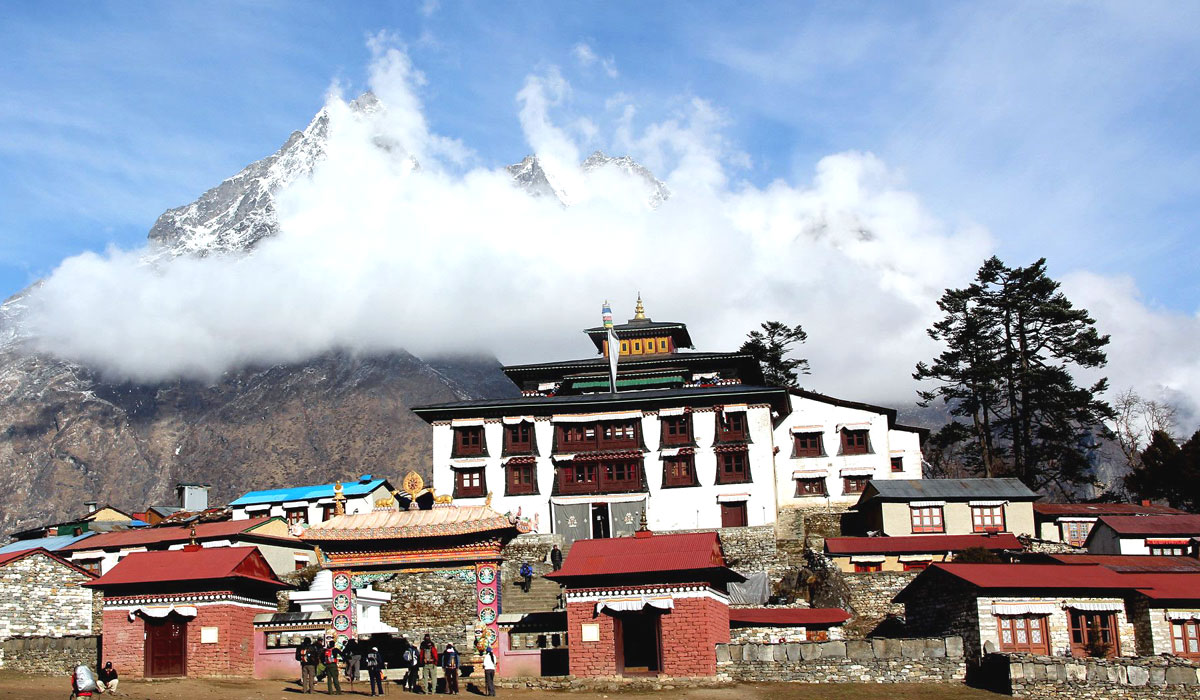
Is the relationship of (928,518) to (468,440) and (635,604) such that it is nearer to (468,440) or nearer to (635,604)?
(468,440)

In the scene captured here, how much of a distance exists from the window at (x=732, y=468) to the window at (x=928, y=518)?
8054mm

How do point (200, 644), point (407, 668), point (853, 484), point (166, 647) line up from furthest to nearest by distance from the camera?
point (853, 484), point (166, 647), point (200, 644), point (407, 668)

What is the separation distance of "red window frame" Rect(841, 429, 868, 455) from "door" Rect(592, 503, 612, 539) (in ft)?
46.1

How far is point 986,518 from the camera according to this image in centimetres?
5272

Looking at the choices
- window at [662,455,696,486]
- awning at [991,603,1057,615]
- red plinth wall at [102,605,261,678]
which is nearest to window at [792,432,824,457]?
window at [662,455,696,486]

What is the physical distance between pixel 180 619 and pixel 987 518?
35.5m

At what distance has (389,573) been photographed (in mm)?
34469

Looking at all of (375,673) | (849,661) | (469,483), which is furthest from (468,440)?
(849,661)

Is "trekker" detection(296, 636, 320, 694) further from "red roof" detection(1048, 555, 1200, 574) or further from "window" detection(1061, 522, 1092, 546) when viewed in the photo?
"window" detection(1061, 522, 1092, 546)

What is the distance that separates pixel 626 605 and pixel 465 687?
490 centimetres

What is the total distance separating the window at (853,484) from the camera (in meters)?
60.6

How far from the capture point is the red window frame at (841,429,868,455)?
61.6 metres

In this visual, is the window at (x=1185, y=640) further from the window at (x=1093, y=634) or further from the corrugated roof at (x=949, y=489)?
the corrugated roof at (x=949, y=489)

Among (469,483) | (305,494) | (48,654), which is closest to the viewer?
(48,654)
